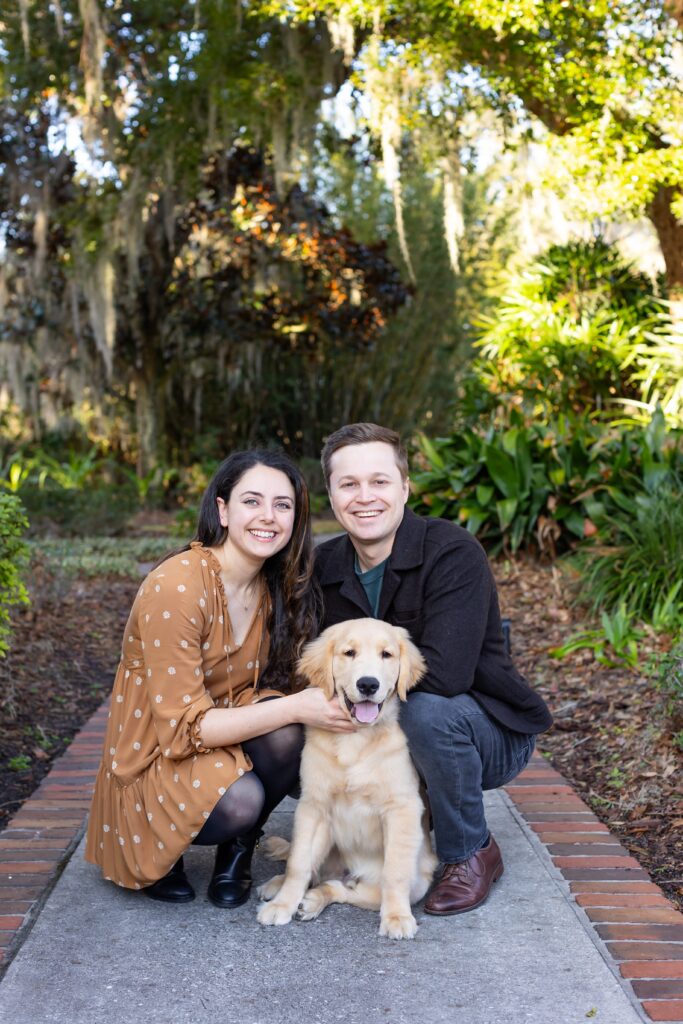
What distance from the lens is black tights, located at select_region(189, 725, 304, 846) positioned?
9.48ft

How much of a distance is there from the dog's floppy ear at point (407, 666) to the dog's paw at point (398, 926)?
1.92 feet

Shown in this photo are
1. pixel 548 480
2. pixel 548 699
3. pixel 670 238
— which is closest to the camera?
pixel 548 699

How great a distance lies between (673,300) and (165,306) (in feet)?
18.9

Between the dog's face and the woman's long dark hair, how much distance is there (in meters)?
0.24

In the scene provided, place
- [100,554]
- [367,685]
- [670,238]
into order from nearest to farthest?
[367,685] → [100,554] → [670,238]

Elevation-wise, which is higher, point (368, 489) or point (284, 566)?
point (368, 489)

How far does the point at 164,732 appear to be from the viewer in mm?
2869

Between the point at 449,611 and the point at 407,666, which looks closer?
the point at 407,666

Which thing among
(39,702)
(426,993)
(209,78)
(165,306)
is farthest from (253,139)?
(426,993)

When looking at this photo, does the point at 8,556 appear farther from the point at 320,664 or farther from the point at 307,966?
the point at 307,966

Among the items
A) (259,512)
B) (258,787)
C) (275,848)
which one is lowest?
(275,848)

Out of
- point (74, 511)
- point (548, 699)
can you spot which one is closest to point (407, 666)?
point (548, 699)

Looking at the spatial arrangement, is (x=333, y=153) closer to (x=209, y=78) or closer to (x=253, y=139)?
(x=253, y=139)

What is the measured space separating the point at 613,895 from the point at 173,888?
1275 millimetres
